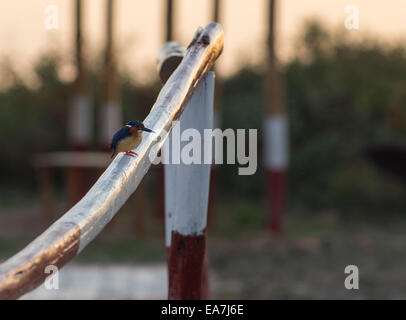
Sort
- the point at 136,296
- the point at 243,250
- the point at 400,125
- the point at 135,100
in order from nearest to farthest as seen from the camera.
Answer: the point at 136,296, the point at 243,250, the point at 400,125, the point at 135,100

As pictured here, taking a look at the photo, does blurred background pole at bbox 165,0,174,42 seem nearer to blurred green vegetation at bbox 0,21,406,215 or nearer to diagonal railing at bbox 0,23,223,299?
blurred green vegetation at bbox 0,21,406,215

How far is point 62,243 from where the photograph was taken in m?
0.85

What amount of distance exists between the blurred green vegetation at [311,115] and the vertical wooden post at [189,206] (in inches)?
358

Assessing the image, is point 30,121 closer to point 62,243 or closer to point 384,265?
point 384,265

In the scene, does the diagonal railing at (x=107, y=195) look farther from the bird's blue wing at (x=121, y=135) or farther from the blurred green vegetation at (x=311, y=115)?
the blurred green vegetation at (x=311, y=115)

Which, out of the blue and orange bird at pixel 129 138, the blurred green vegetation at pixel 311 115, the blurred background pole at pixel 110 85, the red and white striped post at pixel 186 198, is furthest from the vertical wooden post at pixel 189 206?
the blurred green vegetation at pixel 311 115

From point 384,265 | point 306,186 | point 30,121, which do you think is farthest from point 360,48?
point 384,265

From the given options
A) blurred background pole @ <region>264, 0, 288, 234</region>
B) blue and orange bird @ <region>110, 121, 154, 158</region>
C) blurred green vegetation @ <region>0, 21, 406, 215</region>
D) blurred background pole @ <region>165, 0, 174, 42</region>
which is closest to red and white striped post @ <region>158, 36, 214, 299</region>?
blue and orange bird @ <region>110, 121, 154, 158</region>

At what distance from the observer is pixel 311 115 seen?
1203cm

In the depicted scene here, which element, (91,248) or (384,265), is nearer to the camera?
(384,265)

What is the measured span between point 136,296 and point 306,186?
6.06 meters

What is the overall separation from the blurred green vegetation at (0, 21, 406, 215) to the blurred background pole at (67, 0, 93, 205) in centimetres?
138

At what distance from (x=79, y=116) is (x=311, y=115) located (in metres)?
4.42

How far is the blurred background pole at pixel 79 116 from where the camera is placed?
29.0 ft
